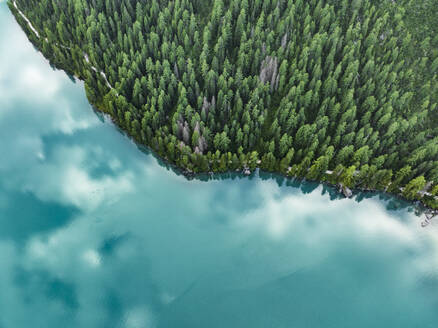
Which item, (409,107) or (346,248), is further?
(409,107)

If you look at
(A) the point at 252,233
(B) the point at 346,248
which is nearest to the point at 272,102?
(A) the point at 252,233

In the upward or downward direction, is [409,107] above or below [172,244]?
above

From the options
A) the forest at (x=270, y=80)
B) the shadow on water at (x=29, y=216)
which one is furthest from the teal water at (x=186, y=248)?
the forest at (x=270, y=80)

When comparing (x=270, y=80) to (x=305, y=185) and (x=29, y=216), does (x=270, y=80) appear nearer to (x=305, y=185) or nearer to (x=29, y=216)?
(x=305, y=185)

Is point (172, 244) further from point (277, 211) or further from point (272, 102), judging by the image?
point (272, 102)

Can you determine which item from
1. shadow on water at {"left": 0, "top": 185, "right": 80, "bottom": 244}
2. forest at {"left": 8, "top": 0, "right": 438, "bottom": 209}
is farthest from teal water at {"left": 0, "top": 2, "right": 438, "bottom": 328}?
forest at {"left": 8, "top": 0, "right": 438, "bottom": 209}

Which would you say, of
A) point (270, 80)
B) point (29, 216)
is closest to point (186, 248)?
point (29, 216)

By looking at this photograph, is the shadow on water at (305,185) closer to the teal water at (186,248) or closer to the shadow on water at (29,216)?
the teal water at (186,248)
